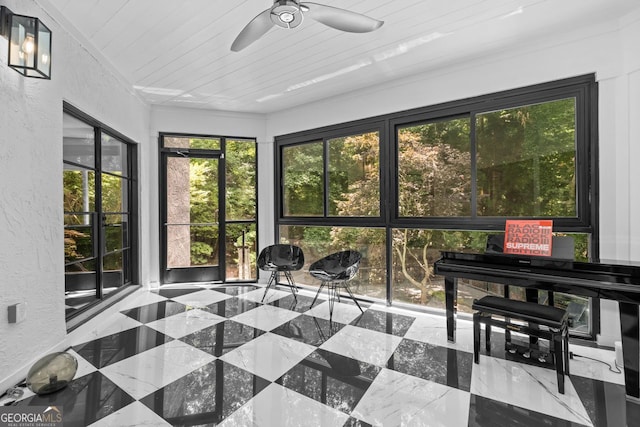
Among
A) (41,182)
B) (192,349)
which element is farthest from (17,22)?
(192,349)

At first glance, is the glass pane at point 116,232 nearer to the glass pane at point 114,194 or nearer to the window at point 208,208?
the glass pane at point 114,194

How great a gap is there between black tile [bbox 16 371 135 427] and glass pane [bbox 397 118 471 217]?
3252mm

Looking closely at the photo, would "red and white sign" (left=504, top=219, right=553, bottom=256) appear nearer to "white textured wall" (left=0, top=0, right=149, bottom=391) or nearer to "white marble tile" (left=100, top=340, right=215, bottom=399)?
"white marble tile" (left=100, top=340, right=215, bottom=399)

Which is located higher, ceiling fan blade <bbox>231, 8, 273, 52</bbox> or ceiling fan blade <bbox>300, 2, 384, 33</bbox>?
ceiling fan blade <bbox>300, 2, 384, 33</bbox>

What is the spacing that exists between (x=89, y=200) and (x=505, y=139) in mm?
4396

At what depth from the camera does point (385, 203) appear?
13.3ft

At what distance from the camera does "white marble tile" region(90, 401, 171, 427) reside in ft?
5.93

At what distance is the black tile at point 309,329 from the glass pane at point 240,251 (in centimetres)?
194

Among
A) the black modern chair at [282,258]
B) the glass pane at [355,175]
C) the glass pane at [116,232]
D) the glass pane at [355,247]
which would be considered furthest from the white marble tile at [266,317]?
the glass pane at [116,232]

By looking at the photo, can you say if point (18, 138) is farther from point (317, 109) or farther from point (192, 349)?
point (317, 109)

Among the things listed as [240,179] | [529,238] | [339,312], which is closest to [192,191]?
[240,179]

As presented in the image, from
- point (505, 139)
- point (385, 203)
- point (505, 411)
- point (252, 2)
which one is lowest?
point (505, 411)

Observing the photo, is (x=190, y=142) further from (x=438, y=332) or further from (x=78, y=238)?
(x=438, y=332)

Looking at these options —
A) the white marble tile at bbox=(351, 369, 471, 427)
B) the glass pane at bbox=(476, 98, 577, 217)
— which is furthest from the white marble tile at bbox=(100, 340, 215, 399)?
the glass pane at bbox=(476, 98, 577, 217)
